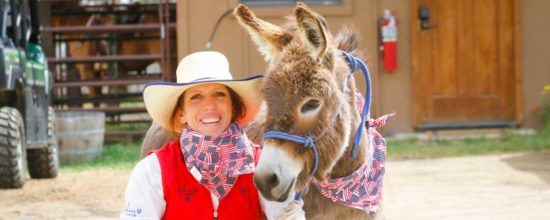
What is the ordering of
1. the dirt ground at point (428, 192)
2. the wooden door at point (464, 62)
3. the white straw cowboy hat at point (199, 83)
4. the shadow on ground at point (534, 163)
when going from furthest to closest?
the wooden door at point (464, 62)
the shadow on ground at point (534, 163)
the dirt ground at point (428, 192)
the white straw cowboy hat at point (199, 83)

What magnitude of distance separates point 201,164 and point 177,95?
0.38m

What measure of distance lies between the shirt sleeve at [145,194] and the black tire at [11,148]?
16.4ft

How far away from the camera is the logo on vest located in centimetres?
369

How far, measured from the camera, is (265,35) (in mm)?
3814

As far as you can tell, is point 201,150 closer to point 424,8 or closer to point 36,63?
point 36,63

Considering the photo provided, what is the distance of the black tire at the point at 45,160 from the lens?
966 centimetres

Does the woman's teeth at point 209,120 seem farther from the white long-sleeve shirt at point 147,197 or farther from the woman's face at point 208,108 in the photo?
the white long-sleeve shirt at point 147,197

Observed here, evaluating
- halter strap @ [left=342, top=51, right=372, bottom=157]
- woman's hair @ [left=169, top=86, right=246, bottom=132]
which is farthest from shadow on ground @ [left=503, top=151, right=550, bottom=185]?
woman's hair @ [left=169, top=86, right=246, bottom=132]

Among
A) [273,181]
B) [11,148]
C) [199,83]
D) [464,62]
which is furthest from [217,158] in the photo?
[464,62]

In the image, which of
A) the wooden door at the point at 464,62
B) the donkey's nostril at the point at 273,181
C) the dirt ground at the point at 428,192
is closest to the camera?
the donkey's nostril at the point at 273,181

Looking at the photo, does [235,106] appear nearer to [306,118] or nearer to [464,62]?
[306,118]

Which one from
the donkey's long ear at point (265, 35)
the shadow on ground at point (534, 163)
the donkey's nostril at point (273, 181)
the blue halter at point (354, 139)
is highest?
the donkey's long ear at point (265, 35)

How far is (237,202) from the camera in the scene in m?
3.75

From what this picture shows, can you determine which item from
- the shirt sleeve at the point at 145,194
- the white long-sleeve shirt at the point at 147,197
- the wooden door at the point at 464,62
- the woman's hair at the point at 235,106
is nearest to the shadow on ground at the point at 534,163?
the wooden door at the point at 464,62
